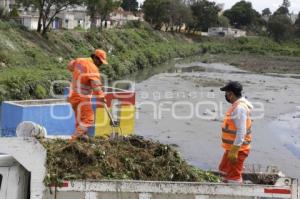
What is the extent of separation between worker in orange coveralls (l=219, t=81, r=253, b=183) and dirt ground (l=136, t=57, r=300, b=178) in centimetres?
77

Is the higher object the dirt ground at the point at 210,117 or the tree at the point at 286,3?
the tree at the point at 286,3

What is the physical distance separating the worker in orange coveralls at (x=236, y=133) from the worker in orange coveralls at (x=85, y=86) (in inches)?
88.8

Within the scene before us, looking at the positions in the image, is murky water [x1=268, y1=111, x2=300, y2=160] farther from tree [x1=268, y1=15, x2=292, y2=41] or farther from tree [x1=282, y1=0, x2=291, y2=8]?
tree [x1=282, y1=0, x2=291, y2=8]

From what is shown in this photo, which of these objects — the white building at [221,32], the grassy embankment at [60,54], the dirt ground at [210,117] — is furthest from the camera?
the white building at [221,32]

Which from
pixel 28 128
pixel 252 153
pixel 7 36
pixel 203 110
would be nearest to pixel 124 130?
pixel 28 128

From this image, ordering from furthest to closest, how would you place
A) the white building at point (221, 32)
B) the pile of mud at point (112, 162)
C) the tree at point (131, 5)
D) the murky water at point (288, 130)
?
1. the tree at point (131, 5)
2. the white building at point (221, 32)
3. the murky water at point (288, 130)
4. the pile of mud at point (112, 162)

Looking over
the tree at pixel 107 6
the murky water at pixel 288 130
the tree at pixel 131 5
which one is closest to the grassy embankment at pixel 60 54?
the tree at pixel 107 6

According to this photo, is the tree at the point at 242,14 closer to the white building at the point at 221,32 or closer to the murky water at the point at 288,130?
the white building at the point at 221,32

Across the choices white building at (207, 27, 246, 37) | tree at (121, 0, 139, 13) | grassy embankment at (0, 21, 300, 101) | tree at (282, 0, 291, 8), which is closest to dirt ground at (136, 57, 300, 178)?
→ grassy embankment at (0, 21, 300, 101)

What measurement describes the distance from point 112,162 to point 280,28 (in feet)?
323

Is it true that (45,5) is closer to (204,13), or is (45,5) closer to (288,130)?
(288,130)

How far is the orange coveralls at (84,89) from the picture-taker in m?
8.15

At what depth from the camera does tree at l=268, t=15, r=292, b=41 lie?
9975 cm

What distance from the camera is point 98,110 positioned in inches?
396
